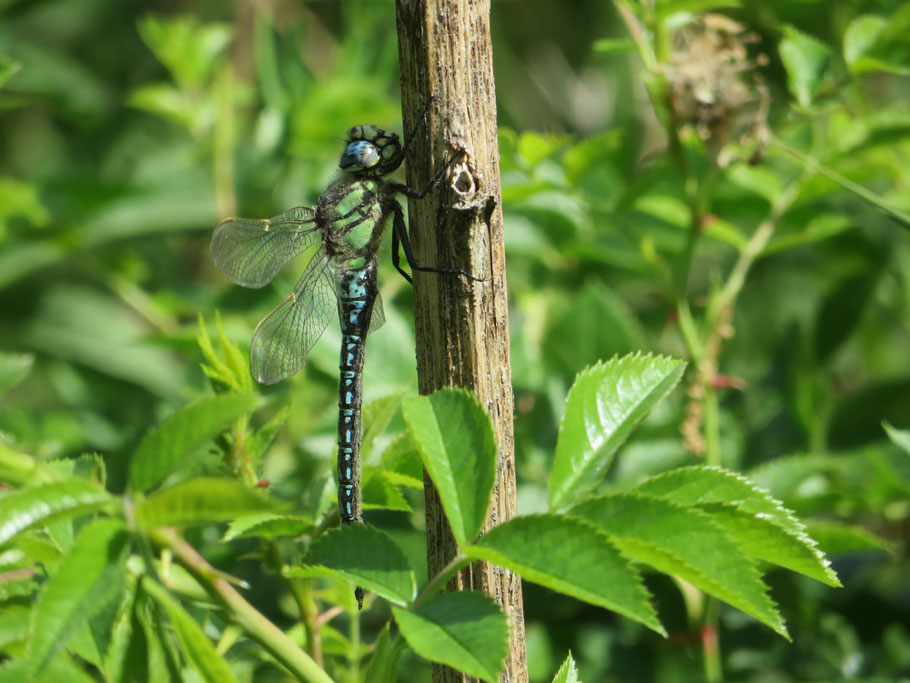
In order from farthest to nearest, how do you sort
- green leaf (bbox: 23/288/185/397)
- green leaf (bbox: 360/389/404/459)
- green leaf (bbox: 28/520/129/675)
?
green leaf (bbox: 23/288/185/397) < green leaf (bbox: 360/389/404/459) < green leaf (bbox: 28/520/129/675)

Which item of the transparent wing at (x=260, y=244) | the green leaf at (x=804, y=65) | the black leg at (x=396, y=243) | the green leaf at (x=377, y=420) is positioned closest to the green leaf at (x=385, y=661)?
the green leaf at (x=377, y=420)

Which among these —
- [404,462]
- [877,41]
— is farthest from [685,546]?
[877,41]

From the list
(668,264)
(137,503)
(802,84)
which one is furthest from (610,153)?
(137,503)

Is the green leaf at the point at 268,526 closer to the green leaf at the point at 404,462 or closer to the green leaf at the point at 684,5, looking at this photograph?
the green leaf at the point at 404,462

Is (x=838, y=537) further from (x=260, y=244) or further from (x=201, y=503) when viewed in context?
(x=260, y=244)

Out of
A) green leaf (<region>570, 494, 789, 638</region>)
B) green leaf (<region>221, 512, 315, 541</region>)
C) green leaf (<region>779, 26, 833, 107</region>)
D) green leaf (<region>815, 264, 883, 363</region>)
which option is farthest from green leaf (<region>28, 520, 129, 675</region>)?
green leaf (<region>815, 264, 883, 363</region>)

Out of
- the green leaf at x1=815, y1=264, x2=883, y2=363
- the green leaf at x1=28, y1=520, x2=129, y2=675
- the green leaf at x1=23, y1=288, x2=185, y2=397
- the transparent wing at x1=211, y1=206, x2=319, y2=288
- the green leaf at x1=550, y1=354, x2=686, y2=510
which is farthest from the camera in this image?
the green leaf at x1=23, y1=288, x2=185, y2=397

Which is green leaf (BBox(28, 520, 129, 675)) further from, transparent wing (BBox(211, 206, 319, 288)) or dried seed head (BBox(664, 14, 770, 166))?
dried seed head (BBox(664, 14, 770, 166))
